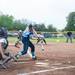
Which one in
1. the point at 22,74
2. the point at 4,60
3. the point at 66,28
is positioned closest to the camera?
the point at 22,74

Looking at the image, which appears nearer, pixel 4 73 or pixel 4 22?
pixel 4 73

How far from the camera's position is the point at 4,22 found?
13425cm

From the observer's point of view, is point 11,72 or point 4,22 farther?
point 4,22

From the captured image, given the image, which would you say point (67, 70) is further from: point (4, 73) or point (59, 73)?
point (4, 73)

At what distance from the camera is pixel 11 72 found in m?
14.2

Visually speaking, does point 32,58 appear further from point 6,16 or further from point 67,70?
point 6,16

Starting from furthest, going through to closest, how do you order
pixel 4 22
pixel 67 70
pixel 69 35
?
pixel 4 22 → pixel 69 35 → pixel 67 70

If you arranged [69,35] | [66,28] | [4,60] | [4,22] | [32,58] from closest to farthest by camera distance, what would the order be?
[4,60], [32,58], [69,35], [66,28], [4,22]

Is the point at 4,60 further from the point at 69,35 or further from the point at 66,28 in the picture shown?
the point at 66,28

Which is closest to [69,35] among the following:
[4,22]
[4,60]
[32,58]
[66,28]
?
[32,58]

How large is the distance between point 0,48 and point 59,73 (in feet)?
8.35

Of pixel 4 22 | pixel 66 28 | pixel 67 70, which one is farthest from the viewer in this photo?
pixel 4 22

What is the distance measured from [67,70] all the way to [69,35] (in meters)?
41.6

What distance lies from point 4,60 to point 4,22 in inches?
4678
